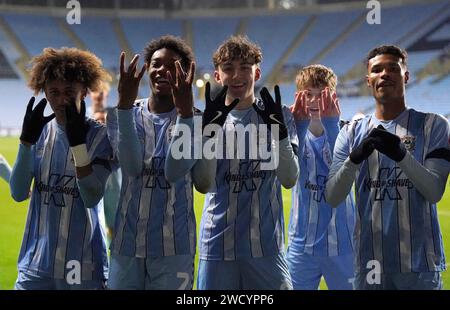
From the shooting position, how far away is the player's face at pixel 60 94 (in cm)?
198

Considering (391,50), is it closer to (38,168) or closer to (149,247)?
(149,247)

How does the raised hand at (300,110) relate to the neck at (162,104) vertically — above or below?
above

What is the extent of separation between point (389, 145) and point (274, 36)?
1241 cm

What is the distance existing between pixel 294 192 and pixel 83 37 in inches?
471

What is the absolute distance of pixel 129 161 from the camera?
1.81 m

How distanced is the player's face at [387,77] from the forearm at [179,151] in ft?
2.50

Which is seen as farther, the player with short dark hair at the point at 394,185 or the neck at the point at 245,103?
the neck at the point at 245,103

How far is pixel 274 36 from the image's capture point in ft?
44.9

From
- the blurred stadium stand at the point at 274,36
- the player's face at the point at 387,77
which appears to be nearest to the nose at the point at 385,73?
the player's face at the point at 387,77

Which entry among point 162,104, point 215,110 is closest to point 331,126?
point 215,110

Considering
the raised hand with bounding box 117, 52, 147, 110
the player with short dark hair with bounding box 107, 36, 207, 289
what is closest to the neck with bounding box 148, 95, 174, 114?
the player with short dark hair with bounding box 107, 36, 207, 289

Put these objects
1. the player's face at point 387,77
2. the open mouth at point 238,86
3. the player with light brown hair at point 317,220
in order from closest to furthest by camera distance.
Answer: the player's face at point 387,77 → the open mouth at point 238,86 → the player with light brown hair at point 317,220

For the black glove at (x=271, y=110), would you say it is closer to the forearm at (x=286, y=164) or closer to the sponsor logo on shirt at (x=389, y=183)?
the forearm at (x=286, y=164)

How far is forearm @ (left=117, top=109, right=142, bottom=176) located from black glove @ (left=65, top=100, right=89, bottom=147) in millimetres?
163
